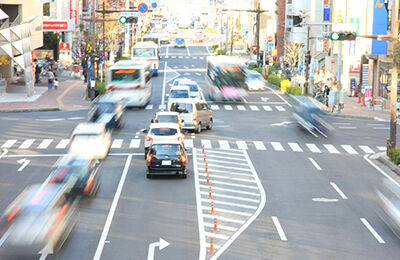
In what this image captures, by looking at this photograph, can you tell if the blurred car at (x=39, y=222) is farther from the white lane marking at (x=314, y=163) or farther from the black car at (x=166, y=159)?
the white lane marking at (x=314, y=163)

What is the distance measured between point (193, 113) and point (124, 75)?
13.7m

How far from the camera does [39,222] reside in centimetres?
1836

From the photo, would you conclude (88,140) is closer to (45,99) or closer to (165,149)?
(165,149)

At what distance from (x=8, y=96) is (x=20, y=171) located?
3072 centimetres

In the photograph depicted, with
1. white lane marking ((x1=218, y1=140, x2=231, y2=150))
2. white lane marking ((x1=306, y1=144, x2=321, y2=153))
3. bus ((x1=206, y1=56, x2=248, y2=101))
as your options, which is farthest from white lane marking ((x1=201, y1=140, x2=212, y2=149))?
bus ((x1=206, y1=56, x2=248, y2=101))

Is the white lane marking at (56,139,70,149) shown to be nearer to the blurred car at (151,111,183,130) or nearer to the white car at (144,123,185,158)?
the blurred car at (151,111,183,130)

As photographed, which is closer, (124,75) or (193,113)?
(193,113)

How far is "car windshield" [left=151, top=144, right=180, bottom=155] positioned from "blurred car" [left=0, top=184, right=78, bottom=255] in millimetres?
8434

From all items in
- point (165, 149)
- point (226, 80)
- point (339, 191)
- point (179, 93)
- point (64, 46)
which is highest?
point (64, 46)

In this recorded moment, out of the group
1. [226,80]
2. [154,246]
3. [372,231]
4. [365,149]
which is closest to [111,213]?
[154,246]

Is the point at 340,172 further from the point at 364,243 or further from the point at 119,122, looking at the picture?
the point at 119,122

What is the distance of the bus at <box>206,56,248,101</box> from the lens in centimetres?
5881

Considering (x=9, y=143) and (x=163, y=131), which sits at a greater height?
(x=163, y=131)

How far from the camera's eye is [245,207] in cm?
2516
